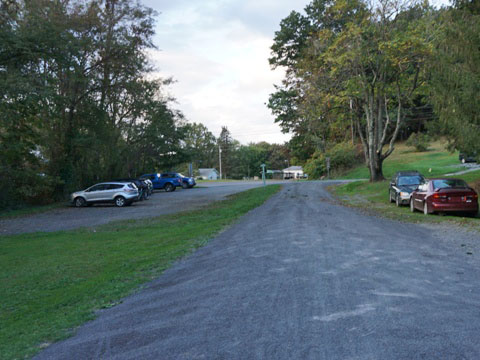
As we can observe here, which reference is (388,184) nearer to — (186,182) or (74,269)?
(186,182)

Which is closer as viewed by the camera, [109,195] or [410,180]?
[410,180]

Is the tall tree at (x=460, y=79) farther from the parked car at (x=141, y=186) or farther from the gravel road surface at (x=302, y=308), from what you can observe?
the parked car at (x=141, y=186)

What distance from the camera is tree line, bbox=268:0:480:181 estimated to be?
1675 cm

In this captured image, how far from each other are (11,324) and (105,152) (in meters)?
27.2

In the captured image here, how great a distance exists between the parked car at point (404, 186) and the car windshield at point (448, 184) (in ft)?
9.40

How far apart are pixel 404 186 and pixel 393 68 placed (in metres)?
10.9

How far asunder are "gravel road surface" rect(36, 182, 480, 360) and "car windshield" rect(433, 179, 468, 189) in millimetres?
7094

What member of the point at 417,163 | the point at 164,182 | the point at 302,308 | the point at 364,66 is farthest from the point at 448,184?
the point at 417,163

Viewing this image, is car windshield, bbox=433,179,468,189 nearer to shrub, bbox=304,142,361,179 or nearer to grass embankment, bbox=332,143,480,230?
grass embankment, bbox=332,143,480,230

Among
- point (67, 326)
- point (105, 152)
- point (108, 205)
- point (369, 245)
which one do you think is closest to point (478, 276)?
point (369, 245)

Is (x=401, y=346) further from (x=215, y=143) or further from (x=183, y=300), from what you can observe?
(x=215, y=143)

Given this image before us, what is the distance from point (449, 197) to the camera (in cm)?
1552

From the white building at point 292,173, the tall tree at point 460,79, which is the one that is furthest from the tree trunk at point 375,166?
the white building at point 292,173

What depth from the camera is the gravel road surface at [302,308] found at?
4.00 meters
